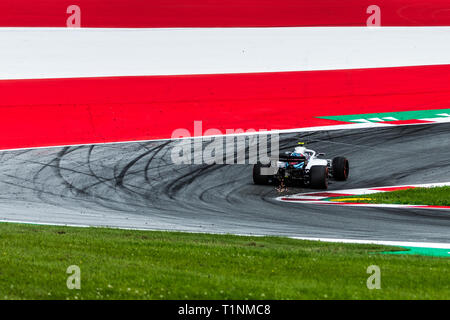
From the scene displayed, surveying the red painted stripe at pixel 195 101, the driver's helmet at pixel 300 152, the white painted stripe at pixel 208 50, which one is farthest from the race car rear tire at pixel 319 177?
the white painted stripe at pixel 208 50

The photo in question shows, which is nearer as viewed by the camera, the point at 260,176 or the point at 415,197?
the point at 415,197

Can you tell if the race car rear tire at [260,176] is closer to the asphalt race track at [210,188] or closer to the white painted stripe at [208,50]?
the asphalt race track at [210,188]

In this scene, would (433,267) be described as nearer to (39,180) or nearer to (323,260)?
(323,260)

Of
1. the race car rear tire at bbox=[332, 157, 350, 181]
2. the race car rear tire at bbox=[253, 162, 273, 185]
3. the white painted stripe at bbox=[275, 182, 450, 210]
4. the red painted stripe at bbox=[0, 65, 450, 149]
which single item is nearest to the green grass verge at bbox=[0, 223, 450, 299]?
the white painted stripe at bbox=[275, 182, 450, 210]

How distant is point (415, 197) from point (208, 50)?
12.2 meters

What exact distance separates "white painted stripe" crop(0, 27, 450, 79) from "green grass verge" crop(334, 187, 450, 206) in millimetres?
10361

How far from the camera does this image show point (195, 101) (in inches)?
977
